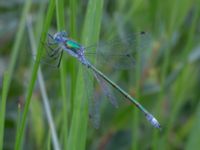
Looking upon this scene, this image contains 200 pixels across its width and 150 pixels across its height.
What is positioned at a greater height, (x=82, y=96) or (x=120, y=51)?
(x=120, y=51)

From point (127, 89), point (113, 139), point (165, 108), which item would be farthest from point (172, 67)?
point (113, 139)

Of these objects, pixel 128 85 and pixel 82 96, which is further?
pixel 128 85

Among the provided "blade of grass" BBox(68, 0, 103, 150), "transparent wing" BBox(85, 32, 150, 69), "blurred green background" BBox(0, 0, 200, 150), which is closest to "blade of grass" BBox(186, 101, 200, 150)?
"blurred green background" BBox(0, 0, 200, 150)

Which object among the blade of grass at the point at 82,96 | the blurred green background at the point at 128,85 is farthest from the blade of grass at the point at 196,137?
the blade of grass at the point at 82,96

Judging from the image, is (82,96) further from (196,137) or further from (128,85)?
(128,85)

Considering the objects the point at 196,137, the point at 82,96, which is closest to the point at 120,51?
the point at 196,137

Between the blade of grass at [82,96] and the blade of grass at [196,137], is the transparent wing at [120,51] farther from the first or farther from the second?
the blade of grass at [82,96]

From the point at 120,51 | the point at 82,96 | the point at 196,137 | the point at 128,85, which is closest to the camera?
the point at 82,96

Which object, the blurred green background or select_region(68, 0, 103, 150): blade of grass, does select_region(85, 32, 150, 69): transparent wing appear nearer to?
the blurred green background

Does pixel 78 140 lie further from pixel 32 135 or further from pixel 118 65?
pixel 32 135

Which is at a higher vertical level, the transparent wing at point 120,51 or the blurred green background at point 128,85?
the blurred green background at point 128,85
